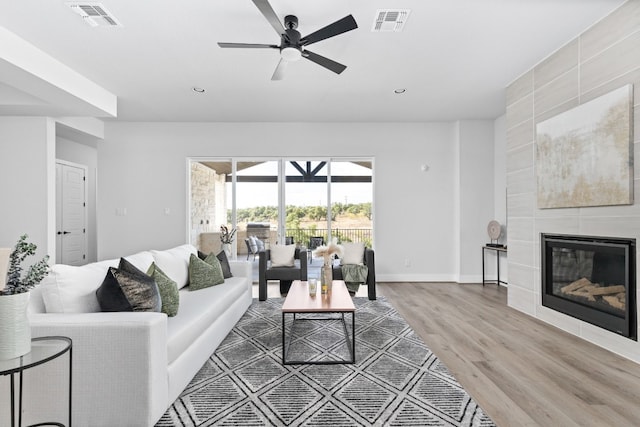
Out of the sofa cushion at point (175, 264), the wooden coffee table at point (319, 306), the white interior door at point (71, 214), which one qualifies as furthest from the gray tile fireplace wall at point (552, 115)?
the white interior door at point (71, 214)

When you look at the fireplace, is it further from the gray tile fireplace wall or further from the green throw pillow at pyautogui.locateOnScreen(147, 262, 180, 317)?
the green throw pillow at pyautogui.locateOnScreen(147, 262, 180, 317)

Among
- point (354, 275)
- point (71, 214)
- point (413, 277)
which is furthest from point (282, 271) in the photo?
point (71, 214)

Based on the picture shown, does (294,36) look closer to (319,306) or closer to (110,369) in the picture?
(319,306)

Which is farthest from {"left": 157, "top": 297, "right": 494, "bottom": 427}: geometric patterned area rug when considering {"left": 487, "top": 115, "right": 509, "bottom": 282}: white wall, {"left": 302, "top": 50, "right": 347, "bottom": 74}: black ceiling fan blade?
{"left": 487, "top": 115, "right": 509, "bottom": 282}: white wall

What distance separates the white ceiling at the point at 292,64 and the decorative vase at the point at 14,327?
2274 mm

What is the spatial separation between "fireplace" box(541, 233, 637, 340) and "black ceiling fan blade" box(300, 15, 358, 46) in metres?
2.68

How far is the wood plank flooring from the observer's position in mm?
1999

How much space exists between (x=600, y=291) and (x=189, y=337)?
337 cm

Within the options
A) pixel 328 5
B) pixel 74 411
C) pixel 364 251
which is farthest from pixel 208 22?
pixel 364 251

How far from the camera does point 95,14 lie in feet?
9.19

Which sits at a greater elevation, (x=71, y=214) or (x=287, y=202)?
(x=287, y=202)

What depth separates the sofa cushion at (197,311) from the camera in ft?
7.04

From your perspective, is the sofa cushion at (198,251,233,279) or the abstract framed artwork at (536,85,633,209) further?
the sofa cushion at (198,251,233,279)

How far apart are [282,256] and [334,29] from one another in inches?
131
